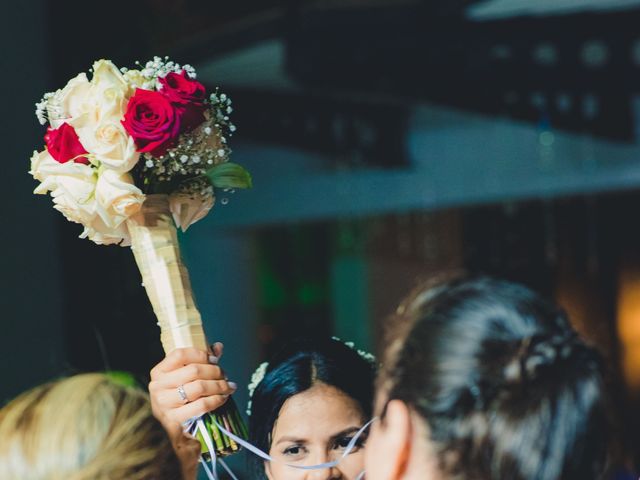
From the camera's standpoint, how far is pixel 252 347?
578cm

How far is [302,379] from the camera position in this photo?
1.80m

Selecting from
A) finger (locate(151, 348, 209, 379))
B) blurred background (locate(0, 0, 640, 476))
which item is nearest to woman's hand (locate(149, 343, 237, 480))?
finger (locate(151, 348, 209, 379))

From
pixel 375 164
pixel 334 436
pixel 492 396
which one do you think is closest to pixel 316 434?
pixel 334 436

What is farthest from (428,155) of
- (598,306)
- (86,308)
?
(86,308)

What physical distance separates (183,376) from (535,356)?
64 centimetres

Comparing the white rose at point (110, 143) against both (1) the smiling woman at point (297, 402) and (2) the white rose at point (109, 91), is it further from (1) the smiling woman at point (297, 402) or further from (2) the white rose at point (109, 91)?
(1) the smiling woman at point (297, 402)

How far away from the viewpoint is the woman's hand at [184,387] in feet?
5.06

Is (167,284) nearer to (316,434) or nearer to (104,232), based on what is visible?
(104,232)

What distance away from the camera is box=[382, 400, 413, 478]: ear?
1.12 m

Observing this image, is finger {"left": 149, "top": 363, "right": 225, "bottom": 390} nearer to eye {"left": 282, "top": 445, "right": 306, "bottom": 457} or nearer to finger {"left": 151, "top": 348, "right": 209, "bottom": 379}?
finger {"left": 151, "top": 348, "right": 209, "bottom": 379}

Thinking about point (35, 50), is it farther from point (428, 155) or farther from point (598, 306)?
A: point (598, 306)

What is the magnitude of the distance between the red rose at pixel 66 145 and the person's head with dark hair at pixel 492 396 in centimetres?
69

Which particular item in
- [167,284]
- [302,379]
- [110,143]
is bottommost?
[302,379]

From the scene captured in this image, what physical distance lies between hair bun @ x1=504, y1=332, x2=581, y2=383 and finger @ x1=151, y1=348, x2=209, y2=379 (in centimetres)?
62
